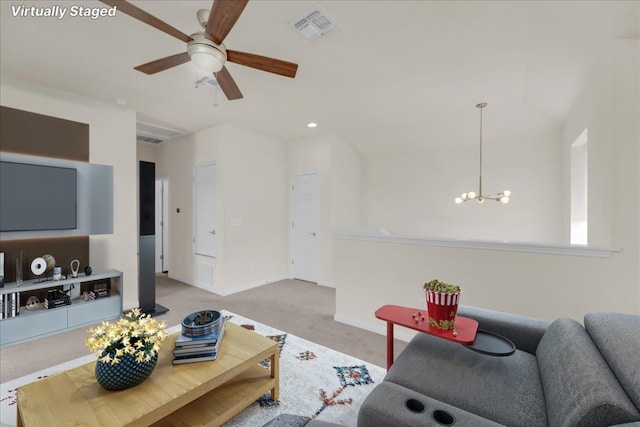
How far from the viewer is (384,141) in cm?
520

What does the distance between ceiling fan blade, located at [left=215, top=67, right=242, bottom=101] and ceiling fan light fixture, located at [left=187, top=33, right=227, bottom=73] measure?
17 centimetres

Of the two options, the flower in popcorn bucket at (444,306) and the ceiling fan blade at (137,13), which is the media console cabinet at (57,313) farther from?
the flower in popcorn bucket at (444,306)

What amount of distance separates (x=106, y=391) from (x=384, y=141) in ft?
16.2

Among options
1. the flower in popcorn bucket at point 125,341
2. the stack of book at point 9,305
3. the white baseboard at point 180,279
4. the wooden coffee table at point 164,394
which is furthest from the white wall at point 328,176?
the stack of book at point 9,305

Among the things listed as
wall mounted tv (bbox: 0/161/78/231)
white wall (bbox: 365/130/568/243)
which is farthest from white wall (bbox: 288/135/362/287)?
wall mounted tv (bbox: 0/161/78/231)

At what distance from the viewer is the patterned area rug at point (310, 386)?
1.79m

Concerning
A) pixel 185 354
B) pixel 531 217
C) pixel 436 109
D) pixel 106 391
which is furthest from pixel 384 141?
pixel 106 391

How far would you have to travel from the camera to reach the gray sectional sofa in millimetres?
955

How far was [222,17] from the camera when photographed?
1576 millimetres

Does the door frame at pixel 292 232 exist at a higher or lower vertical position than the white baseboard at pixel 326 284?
higher

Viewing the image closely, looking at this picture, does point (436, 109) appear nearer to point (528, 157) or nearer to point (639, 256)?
point (528, 157)

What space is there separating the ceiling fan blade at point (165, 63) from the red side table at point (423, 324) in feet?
7.21

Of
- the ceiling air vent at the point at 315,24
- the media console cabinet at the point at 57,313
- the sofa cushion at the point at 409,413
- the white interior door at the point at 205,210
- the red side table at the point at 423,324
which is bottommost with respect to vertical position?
the media console cabinet at the point at 57,313

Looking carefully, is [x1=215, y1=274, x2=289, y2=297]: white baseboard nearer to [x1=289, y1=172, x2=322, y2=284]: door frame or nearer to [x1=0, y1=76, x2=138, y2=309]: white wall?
[x1=289, y1=172, x2=322, y2=284]: door frame
